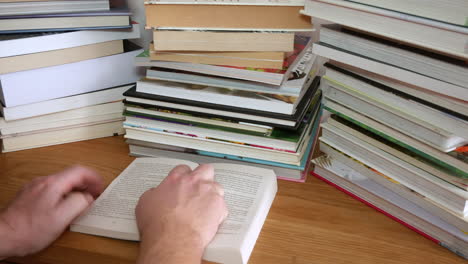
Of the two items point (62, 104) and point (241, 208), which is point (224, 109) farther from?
point (62, 104)

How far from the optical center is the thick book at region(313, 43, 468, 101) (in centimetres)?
63

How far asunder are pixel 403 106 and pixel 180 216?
14.1 inches

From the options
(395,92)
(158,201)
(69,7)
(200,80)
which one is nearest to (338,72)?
(395,92)

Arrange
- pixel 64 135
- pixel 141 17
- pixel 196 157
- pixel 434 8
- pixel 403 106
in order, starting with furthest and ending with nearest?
pixel 141 17, pixel 64 135, pixel 196 157, pixel 403 106, pixel 434 8

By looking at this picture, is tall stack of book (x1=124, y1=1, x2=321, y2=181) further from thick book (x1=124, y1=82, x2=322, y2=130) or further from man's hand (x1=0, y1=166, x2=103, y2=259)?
man's hand (x1=0, y1=166, x2=103, y2=259)

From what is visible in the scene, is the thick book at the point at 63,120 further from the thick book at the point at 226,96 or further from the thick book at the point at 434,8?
the thick book at the point at 434,8

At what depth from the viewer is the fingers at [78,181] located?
0.78 meters

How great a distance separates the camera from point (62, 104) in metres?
1.01

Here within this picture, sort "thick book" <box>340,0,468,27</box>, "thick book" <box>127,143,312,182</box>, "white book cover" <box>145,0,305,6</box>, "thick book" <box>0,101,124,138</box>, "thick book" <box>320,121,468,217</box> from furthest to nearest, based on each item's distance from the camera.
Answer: "thick book" <box>0,101,124,138</box>
"thick book" <box>127,143,312,182</box>
"white book cover" <box>145,0,305,6</box>
"thick book" <box>320,121,468,217</box>
"thick book" <box>340,0,468,27</box>

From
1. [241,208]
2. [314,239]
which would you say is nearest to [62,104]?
[241,208]

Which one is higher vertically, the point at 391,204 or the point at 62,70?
the point at 62,70

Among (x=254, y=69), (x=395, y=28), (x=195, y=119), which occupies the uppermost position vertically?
(x=395, y=28)

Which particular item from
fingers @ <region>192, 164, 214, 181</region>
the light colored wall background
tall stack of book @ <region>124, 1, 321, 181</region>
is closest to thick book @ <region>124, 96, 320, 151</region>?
tall stack of book @ <region>124, 1, 321, 181</region>

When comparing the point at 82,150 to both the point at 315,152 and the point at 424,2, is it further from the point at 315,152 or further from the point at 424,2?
the point at 424,2
